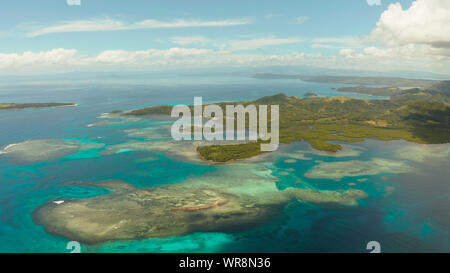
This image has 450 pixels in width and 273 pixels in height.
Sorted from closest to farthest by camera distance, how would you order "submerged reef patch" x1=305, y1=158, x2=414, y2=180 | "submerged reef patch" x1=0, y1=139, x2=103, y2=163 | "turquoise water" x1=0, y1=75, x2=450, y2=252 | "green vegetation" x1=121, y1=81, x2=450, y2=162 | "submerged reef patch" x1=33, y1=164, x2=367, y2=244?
1. "turquoise water" x1=0, y1=75, x2=450, y2=252
2. "submerged reef patch" x1=33, y1=164, x2=367, y2=244
3. "submerged reef patch" x1=305, y1=158, x2=414, y2=180
4. "submerged reef patch" x1=0, y1=139, x2=103, y2=163
5. "green vegetation" x1=121, y1=81, x2=450, y2=162

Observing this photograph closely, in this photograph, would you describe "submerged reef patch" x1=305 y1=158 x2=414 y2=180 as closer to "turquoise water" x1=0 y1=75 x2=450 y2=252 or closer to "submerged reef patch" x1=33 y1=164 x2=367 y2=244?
"turquoise water" x1=0 y1=75 x2=450 y2=252

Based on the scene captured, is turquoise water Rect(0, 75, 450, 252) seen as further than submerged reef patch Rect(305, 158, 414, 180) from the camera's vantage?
No

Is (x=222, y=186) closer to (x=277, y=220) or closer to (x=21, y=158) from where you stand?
(x=277, y=220)

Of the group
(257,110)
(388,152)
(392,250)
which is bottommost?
(392,250)

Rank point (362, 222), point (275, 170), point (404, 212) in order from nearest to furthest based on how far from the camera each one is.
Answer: point (362, 222) → point (404, 212) → point (275, 170)

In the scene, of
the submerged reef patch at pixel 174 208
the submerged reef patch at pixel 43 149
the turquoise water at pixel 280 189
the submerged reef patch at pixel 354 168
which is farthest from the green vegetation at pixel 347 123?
the submerged reef patch at pixel 43 149

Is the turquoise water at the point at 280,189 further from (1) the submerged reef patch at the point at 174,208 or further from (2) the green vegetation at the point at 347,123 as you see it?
(2) the green vegetation at the point at 347,123

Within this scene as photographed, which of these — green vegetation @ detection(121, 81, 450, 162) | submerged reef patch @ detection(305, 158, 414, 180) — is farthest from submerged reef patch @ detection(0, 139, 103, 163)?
submerged reef patch @ detection(305, 158, 414, 180)

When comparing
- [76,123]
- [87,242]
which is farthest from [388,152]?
[76,123]

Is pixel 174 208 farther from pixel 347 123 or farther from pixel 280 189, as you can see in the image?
pixel 347 123
